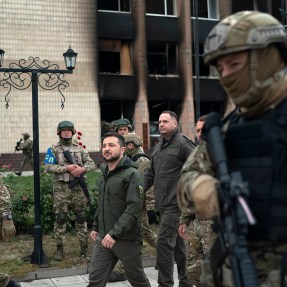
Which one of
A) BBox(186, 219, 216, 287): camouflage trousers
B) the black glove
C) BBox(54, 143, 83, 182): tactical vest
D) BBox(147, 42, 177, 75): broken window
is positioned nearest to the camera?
BBox(186, 219, 216, 287): camouflage trousers

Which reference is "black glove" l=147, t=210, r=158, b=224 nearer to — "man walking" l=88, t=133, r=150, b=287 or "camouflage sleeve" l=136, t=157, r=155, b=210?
"camouflage sleeve" l=136, t=157, r=155, b=210

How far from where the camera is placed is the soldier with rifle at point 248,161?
1982mm

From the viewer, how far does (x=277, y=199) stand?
6.81ft

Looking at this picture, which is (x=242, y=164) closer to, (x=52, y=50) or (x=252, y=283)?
(x=252, y=283)

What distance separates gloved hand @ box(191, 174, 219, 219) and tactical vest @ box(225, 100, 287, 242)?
17cm

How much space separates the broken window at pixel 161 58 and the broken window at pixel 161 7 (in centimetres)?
154

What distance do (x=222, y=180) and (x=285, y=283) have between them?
20.6 inches

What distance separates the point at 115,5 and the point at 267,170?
72.7 ft

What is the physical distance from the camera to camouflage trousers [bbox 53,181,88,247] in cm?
696

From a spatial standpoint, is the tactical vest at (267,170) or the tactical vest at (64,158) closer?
the tactical vest at (267,170)

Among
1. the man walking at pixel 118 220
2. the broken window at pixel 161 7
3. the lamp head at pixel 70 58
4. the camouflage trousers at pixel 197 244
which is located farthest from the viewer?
the broken window at pixel 161 7

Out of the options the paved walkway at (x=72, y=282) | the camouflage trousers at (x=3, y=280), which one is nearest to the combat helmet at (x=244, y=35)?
the camouflage trousers at (x=3, y=280)

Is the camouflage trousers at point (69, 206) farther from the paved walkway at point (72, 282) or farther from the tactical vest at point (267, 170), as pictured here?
the tactical vest at point (267, 170)

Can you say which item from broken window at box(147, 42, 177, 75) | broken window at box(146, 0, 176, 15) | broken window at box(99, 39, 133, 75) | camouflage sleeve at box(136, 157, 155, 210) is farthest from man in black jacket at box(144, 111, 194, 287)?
broken window at box(146, 0, 176, 15)
